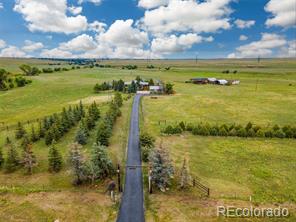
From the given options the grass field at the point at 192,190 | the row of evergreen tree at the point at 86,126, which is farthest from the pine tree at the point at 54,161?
the row of evergreen tree at the point at 86,126

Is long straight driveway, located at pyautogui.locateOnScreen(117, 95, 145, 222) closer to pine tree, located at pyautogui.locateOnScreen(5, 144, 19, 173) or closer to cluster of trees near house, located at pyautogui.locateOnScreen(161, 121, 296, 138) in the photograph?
cluster of trees near house, located at pyautogui.locateOnScreen(161, 121, 296, 138)

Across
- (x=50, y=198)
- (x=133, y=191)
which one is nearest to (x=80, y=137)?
(x=50, y=198)

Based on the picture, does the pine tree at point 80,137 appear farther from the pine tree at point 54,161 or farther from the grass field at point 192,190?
the pine tree at point 54,161

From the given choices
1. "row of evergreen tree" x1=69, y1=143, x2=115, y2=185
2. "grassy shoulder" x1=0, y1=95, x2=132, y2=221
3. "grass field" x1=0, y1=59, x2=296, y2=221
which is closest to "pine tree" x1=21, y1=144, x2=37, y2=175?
"grassy shoulder" x1=0, y1=95, x2=132, y2=221

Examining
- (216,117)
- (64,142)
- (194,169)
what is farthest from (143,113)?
(194,169)

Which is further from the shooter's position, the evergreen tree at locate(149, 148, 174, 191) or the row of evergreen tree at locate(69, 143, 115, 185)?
the row of evergreen tree at locate(69, 143, 115, 185)
